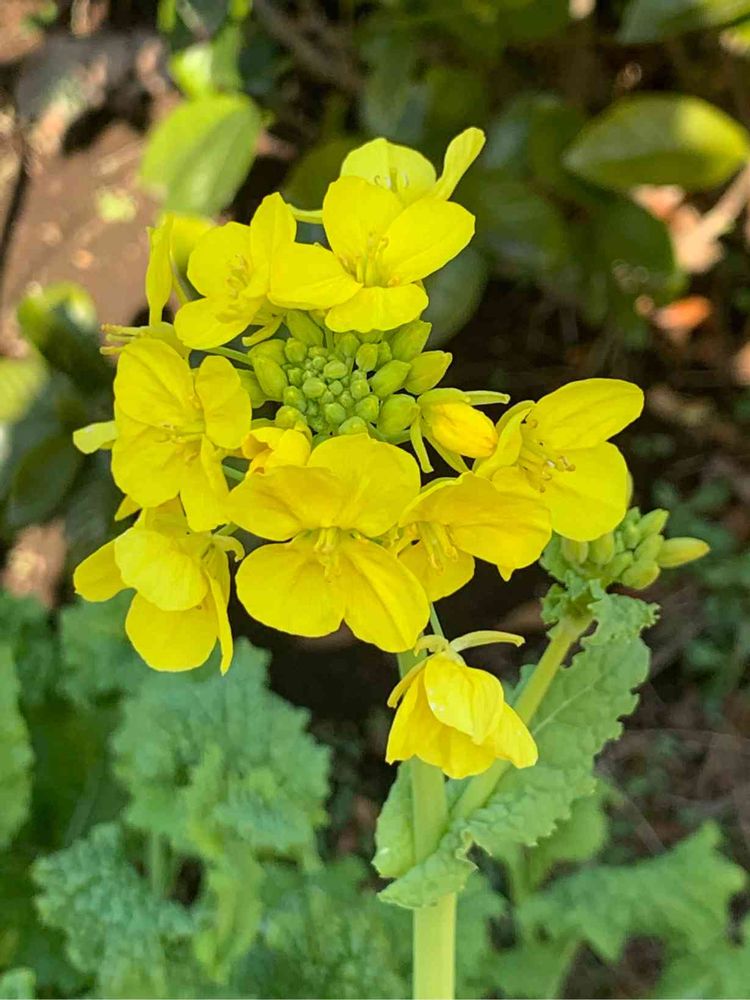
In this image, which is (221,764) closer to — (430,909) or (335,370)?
(430,909)

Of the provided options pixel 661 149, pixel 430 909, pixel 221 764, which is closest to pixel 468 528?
pixel 430 909

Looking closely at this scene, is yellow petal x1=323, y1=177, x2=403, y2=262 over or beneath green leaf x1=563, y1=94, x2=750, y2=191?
over

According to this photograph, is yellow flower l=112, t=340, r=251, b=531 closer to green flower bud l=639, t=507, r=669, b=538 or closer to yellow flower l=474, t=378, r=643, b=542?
yellow flower l=474, t=378, r=643, b=542

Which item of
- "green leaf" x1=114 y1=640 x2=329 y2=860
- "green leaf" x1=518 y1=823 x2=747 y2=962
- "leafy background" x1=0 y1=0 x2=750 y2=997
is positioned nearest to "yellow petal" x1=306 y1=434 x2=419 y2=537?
"leafy background" x1=0 y1=0 x2=750 y2=997

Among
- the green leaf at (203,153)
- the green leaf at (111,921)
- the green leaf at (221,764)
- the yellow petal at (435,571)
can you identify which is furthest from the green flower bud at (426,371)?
the green leaf at (203,153)

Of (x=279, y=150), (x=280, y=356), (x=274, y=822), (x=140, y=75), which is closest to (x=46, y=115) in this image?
(x=140, y=75)
